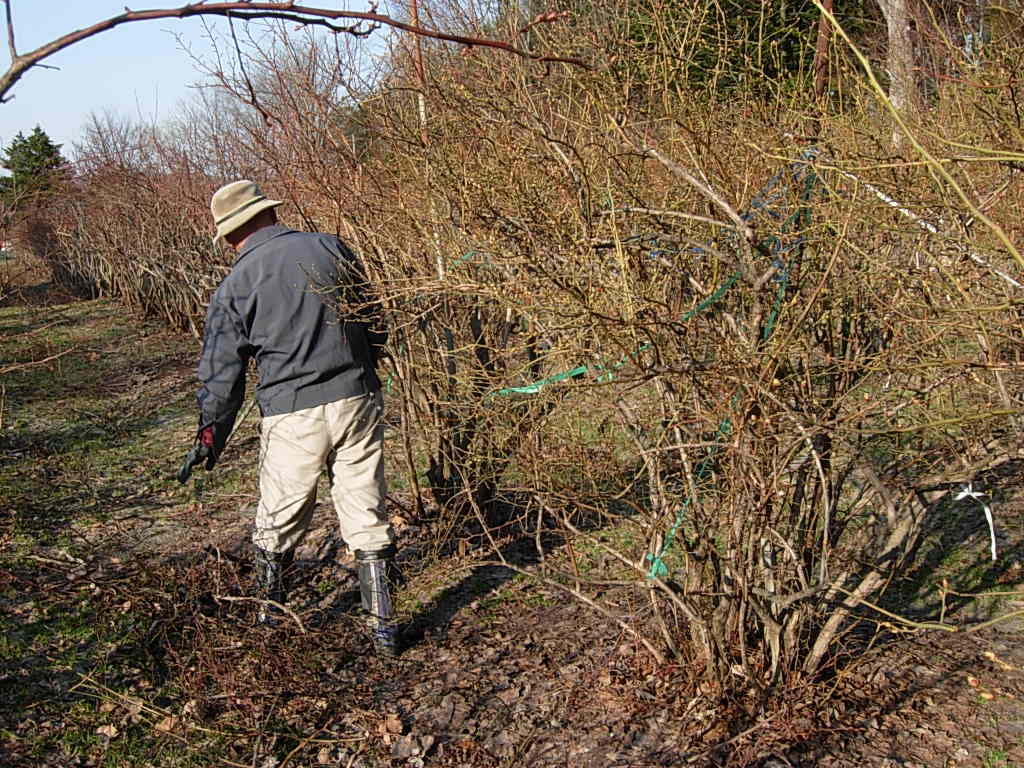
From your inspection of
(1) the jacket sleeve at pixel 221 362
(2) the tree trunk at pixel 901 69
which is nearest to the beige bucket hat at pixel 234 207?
(1) the jacket sleeve at pixel 221 362

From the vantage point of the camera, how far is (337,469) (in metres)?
3.97

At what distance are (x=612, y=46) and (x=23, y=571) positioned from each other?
390cm

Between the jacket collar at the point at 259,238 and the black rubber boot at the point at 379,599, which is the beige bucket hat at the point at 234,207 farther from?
the black rubber boot at the point at 379,599

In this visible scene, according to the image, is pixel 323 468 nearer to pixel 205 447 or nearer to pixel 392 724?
pixel 205 447

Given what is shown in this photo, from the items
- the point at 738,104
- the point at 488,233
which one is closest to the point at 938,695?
the point at 488,233

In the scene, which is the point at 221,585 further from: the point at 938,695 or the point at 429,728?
the point at 938,695

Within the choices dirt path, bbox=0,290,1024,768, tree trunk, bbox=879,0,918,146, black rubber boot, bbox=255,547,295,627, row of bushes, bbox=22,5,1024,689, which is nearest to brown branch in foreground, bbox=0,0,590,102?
row of bushes, bbox=22,5,1024,689

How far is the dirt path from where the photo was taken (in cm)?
298

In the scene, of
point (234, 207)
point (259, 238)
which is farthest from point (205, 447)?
point (234, 207)

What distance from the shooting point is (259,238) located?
3951mm

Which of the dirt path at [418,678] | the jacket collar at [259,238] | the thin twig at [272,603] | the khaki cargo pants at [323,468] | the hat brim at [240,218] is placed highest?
the hat brim at [240,218]

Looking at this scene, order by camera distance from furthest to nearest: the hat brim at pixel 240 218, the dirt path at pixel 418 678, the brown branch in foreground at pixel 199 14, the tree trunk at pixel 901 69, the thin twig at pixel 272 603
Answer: the tree trunk at pixel 901 69 → the hat brim at pixel 240 218 → the thin twig at pixel 272 603 → the dirt path at pixel 418 678 → the brown branch in foreground at pixel 199 14

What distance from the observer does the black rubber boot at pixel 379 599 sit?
3.79 metres

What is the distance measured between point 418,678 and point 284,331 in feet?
4.97
